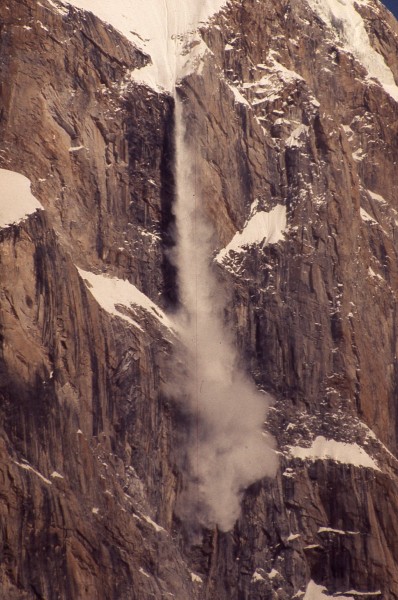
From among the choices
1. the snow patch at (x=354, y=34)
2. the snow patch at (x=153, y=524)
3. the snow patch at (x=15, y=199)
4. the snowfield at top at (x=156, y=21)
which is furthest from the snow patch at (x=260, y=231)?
the snow patch at (x=153, y=524)

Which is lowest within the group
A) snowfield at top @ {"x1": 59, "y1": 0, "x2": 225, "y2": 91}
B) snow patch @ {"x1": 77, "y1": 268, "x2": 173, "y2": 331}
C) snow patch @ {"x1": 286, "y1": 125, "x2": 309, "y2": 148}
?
snow patch @ {"x1": 77, "y1": 268, "x2": 173, "y2": 331}

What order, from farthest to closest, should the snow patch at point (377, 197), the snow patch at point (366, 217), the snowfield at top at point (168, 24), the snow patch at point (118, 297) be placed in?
the snow patch at point (377, 197) < the snow patch at point (366, 217) < the snowfield at top at point (168, 24) < the snow patch at point (118, 297)

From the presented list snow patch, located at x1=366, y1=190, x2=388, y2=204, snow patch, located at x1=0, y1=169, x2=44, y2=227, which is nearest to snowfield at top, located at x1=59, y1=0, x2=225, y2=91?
snow patch, located at x1=0, y1=169, x2=44, y2=227

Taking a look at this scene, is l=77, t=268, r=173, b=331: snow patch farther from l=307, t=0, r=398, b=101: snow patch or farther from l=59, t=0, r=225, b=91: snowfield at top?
l=307, t=0, r=398, b=101: snow patch

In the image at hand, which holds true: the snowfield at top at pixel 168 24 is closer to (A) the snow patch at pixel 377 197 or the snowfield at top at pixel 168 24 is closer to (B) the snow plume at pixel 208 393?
(B) the snow plume at pixel 208 393

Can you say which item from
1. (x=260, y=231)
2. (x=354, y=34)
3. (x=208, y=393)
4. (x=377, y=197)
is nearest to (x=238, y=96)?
(x=260, y=231)

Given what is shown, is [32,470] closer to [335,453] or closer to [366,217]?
[335,453]
